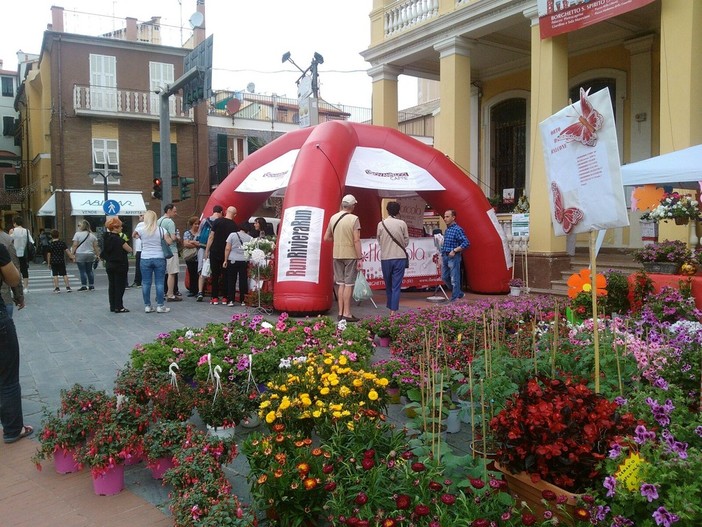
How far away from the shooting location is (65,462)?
373 cm

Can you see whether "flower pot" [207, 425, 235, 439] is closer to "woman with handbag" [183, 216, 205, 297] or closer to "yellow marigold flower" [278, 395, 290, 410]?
"yellow marigold flower" [278, 395, 290, 410]

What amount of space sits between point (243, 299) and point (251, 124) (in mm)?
26732

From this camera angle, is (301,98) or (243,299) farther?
(301,98)

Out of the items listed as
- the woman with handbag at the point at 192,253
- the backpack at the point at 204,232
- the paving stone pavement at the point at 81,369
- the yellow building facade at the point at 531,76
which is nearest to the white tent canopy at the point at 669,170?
the yellow building facade at the point at 531,76

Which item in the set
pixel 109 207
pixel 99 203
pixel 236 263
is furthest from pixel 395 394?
pixel 99 203

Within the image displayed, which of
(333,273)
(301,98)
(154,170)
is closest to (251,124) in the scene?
(154,170)

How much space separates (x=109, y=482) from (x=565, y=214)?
3.34 m

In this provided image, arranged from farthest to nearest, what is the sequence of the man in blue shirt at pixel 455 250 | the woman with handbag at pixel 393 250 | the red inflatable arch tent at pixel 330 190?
the man in blue shirt at pixel 455 250
the red inflatable arch tent at pixel 330 190
the woman with handbag at pixel 393 250

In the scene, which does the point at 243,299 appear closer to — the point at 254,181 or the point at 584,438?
the point at 254,181

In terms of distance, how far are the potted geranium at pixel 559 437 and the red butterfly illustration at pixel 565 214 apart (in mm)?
1334

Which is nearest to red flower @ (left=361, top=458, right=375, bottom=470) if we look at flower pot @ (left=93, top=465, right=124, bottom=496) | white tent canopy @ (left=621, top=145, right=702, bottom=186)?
flower pot @ (left=93, top=465, right=124, bottom=496)

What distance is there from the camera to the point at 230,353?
4.77m

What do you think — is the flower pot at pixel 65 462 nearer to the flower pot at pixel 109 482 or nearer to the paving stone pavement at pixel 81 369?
the paving stone pavement at pixel 81 369

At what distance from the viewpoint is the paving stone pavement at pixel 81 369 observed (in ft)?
10.8
